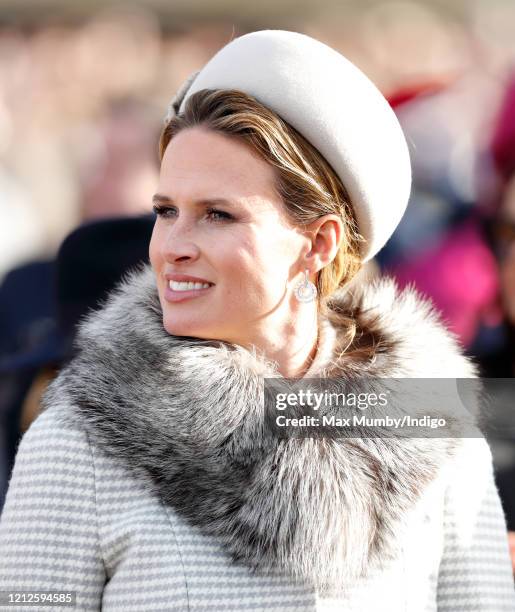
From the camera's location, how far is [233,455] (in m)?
1.67

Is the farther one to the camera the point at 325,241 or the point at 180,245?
the point at 325,241

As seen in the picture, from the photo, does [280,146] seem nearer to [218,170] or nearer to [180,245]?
[218,170]

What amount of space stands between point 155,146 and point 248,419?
1.58 meters

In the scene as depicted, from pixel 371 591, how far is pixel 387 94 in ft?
6.79

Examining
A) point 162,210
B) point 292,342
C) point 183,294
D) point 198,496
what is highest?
point 162,210

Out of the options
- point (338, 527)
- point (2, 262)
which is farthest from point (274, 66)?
point (2, 262)

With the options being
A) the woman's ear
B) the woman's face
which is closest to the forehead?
the woman's face

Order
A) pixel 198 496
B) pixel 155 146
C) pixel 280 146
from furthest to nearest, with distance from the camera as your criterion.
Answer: pixel 155 146
pixel 280 146
pixel 198 496

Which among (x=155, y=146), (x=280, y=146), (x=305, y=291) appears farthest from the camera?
(x=155, y=146)

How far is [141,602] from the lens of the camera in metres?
1.56

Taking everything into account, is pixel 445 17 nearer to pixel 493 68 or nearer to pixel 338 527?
pixel 493 68

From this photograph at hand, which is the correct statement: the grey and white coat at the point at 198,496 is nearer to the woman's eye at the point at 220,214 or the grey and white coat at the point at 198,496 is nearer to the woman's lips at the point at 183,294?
the woman's lips at the point at 183,294

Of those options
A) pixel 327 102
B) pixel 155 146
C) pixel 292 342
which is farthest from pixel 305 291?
pixel 155 146

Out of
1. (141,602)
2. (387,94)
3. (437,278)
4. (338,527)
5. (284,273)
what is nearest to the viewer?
(141,602)
